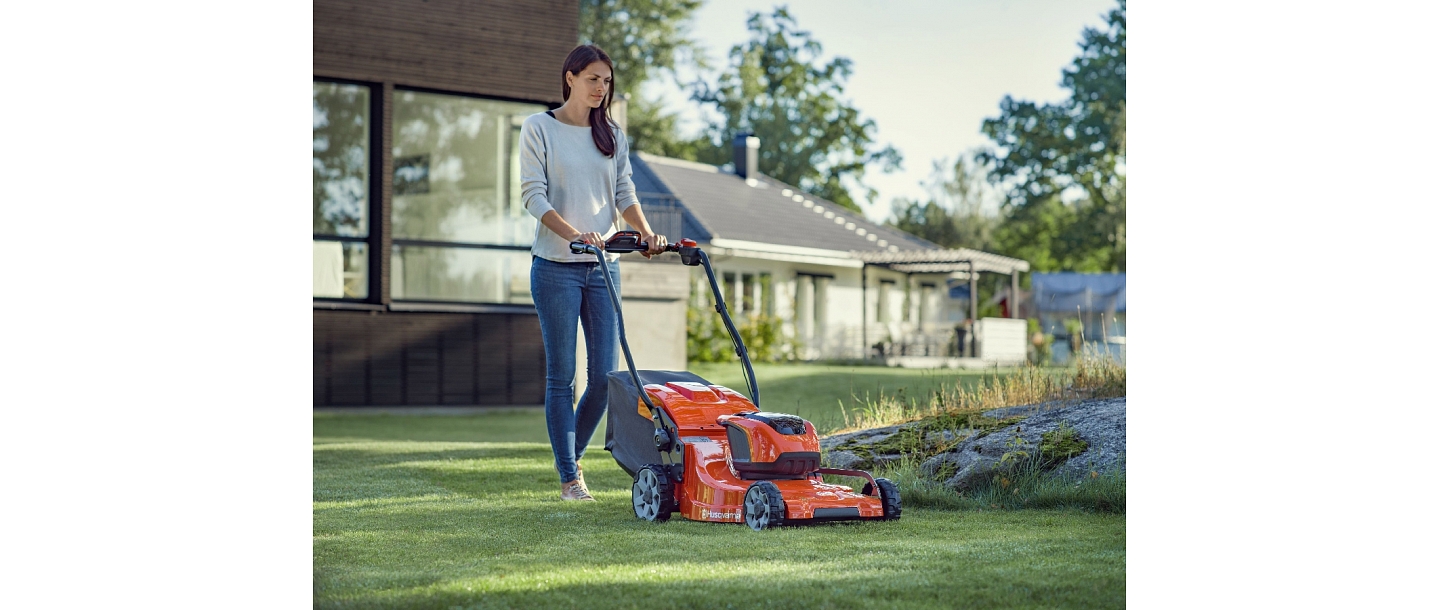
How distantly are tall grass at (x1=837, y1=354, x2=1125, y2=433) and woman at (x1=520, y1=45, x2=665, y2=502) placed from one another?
1.71 metres

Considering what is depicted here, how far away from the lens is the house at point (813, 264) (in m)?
19.1

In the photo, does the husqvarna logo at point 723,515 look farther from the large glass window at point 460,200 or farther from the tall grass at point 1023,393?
the large glass window at point 460,200

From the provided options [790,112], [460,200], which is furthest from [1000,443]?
[790,112]

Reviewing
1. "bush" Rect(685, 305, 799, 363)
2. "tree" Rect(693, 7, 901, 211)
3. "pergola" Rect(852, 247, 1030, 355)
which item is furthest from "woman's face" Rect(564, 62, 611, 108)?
"tree" Rect(693, 7, 901, 211)

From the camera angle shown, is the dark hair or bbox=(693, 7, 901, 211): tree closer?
the dark hair

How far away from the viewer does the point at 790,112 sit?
3259 cm

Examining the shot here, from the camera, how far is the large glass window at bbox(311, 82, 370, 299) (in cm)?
948

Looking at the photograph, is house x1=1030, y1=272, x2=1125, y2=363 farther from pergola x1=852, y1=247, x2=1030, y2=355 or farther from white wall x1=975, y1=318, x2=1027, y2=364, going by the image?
white wall x1=975, y1=318, x2=1027, y2=364

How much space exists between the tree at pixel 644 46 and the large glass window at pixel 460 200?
15.7 meters

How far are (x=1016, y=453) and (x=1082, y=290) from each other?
2345cm

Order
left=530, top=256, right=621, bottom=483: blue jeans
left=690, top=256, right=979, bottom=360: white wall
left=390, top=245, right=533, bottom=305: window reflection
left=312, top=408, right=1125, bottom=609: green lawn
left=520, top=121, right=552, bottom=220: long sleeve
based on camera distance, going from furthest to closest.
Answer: left=690, top=256, right=979, bottom=360: white wall
left=390, top=245, right=533, bottom=305: window reflection
left=530, top=256, right=621, bottom=483: blue jeans
left=520, top=121, right=552, bottom=220: long sleeve
left=312, top=408, right=1125, bottom=609: green lawn
